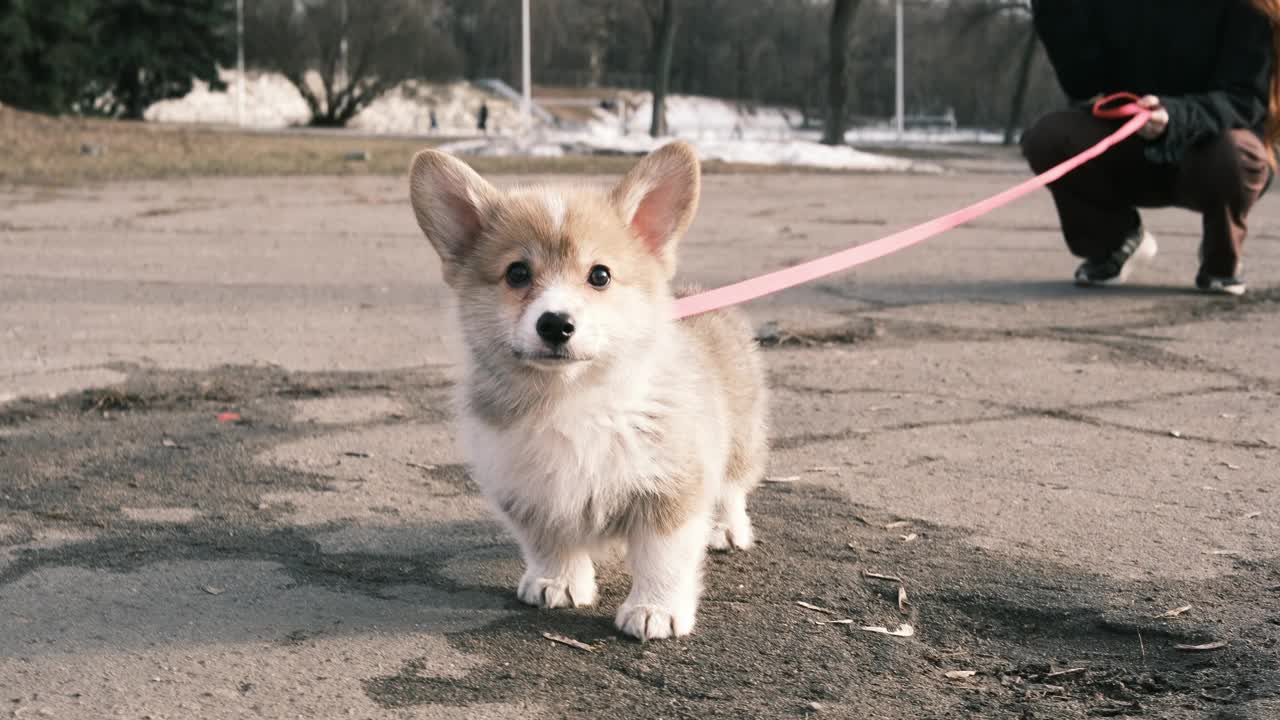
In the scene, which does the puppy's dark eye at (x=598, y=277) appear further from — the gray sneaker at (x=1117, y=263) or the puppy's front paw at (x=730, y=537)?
the gray sneaker at (x=1117, y=263)

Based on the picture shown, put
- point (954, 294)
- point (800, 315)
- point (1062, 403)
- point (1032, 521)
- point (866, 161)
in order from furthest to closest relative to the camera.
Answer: point (866, 161)
point (954, 294)
point (800, 315)
point (1062, 403)
point (1032, 521)

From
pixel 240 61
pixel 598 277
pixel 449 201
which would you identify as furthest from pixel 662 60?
pixel 598 277

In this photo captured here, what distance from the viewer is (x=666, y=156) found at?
3.13 meters

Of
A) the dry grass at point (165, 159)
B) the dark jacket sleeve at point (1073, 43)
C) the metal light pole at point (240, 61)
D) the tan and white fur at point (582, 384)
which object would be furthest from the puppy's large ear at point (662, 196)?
the metal light pole at point (240, 61)

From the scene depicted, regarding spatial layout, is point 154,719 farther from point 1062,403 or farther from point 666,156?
point 1062,403

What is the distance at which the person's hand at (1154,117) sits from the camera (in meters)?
6.66

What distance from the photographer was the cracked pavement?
8.68ft

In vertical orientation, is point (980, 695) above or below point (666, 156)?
below

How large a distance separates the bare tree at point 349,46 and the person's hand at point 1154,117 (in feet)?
131

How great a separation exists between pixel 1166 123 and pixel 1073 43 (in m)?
0.99

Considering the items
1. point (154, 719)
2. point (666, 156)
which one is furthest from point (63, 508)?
point (666, 156)

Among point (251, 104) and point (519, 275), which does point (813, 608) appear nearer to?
point (519, 275)

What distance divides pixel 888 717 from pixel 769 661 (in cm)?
32

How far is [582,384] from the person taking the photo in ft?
9.55
